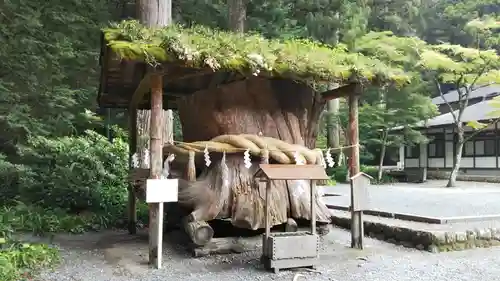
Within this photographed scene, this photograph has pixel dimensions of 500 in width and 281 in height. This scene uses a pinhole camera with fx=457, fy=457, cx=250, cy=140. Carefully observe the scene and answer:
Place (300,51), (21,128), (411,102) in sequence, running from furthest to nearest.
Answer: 1. (411,102)
2. (21,128)
3. (300,51)

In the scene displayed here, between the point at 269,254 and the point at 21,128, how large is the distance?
765cm

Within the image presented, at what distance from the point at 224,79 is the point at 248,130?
3.09 ft

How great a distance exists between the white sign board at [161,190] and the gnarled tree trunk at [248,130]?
875 mm

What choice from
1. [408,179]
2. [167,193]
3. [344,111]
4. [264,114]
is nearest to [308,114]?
[264,114]

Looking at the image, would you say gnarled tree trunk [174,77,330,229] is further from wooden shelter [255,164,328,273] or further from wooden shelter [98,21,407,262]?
wooden shelter [255,164,328,273]

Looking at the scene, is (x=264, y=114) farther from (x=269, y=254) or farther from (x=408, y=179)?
(x=408, y=179)

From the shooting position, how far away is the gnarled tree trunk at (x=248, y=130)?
262 inches

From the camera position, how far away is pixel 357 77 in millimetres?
6555

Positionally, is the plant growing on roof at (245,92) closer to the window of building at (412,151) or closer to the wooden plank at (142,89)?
the wooden plank at (142,89)

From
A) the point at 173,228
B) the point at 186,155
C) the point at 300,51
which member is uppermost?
the point at 300,51

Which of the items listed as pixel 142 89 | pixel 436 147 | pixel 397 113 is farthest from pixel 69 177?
pixel 436 147

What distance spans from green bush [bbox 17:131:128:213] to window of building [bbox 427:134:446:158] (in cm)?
1803

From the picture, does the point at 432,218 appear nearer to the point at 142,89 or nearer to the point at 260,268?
the point at 260,268

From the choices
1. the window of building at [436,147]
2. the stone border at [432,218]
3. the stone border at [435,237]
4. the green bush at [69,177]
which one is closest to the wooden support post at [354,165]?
the stone border at [435,237]
